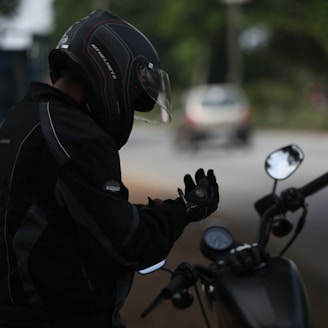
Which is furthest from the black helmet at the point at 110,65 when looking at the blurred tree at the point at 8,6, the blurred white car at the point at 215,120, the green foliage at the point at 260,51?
the green foliage at the point at 260,51

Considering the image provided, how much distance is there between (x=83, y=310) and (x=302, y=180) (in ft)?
41.8

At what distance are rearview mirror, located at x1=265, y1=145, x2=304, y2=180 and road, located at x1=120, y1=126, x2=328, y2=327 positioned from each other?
3.44 m

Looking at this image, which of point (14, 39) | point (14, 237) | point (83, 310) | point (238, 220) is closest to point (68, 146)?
point (14, 237)

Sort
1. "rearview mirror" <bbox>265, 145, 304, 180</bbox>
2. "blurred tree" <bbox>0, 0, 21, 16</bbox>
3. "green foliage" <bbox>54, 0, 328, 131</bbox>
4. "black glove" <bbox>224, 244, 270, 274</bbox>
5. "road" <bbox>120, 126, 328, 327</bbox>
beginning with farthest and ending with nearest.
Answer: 1. "green foliage" <bbox>54, 0, 328, 131</bbox>
2. "blurred tree" <bbox>0, 0, 21, 16</bbox>
3. "road" <bbox>120, 126, 328, 327</bbox>
4. "rearview mirror" <bbox>265, 145, 304, 180</bbox>
5. "black glove" <bbox>224, 244, 270, 274</bbox>

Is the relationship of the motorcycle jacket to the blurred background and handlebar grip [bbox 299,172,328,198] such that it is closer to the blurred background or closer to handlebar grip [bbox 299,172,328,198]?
handlebar grip [bbox 299,172,328,198]

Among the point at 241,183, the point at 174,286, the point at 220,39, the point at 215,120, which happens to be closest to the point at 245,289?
the point at 174,286

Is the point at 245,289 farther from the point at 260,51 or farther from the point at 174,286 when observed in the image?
the point at 260,51

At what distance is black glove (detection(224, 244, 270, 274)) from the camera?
2.11 metres

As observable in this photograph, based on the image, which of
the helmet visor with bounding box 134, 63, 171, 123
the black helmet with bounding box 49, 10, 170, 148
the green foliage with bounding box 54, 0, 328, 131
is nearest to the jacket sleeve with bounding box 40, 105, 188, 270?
the black helmet with bounding box 49, 10, 170, 148

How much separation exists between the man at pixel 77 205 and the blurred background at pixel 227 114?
12.5ft

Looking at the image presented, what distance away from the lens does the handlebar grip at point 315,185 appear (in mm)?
2604

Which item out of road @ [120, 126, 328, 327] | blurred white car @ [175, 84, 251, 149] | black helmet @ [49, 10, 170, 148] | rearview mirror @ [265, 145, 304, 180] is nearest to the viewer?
black helmet @ [49, 10, 170, 148]

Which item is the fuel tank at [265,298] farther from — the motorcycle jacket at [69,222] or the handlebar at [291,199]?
the handlebar at [291,199]

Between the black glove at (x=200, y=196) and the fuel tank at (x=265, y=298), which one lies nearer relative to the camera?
the fuel tank at (x=265, y=298)
